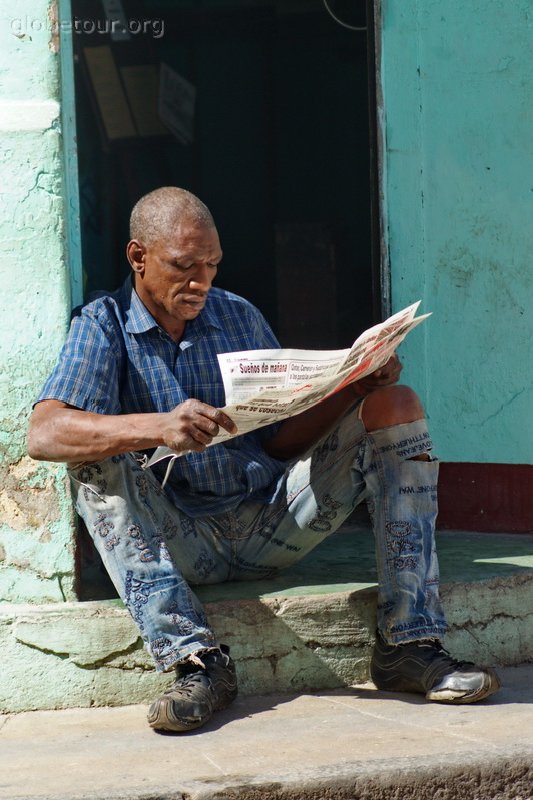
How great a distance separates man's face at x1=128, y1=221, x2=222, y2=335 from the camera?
2.92 metres

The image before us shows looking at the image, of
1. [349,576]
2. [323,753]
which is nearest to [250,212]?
[349,576]

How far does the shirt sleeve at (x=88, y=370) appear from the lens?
2783 mm

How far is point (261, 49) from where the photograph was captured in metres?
6.32

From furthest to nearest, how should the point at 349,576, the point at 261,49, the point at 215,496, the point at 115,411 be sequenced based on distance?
the point at 261,49, the point at 349,576, the point at 215,496, the point at 115,411

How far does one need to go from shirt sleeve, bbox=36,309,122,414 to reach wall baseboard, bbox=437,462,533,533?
4.93ft

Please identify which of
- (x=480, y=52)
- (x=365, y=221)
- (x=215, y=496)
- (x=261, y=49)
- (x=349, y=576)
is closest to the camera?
(x=215, y=496)

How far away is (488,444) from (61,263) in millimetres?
1707

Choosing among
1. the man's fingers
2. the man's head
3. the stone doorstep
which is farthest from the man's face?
the stone doorstep

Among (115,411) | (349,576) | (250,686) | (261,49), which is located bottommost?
(250,686)

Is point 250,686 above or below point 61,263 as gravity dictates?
below

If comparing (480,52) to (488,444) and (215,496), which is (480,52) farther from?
(215,496)

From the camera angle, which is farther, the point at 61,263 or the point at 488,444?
the point at 488,444

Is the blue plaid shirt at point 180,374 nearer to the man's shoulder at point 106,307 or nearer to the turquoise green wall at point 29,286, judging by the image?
the man's shoulder at point 106,307

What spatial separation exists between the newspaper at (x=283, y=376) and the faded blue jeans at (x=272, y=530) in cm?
29
